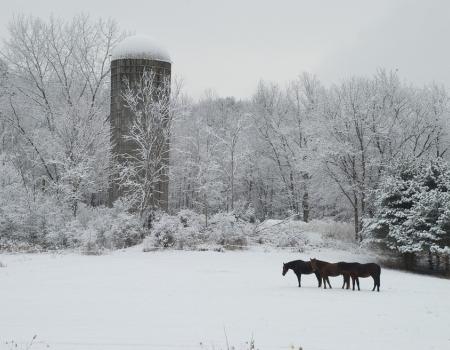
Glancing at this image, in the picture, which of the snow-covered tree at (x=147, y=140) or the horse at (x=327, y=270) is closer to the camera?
the horse at (x=327, y=270)

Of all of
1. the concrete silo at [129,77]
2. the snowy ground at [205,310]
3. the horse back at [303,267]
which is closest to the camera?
the snowy ground at [205,310]

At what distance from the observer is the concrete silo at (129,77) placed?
2944cm

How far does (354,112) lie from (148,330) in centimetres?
2466

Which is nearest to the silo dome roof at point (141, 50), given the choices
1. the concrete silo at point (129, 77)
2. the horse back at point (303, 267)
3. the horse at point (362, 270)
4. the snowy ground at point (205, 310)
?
the concrete silo at point (129, 77)

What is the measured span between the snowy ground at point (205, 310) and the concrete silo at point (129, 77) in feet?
37.5

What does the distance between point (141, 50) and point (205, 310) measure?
21.7m

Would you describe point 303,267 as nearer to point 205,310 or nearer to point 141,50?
point 205,310

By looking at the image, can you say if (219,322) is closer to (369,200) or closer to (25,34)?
(369,200)

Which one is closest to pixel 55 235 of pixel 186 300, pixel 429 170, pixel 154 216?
pixel 154 216

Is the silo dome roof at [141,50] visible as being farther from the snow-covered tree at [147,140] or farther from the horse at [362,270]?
the horse at [362,270]

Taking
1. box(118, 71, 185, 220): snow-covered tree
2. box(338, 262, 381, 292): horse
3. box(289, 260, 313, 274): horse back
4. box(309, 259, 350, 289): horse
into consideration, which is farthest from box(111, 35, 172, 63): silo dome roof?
box(338, 262, 381, 292): horse

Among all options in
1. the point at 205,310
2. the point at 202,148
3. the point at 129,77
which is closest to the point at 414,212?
the point at 205,310

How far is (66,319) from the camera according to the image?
10.0 m

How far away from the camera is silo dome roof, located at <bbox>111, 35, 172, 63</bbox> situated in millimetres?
29797
